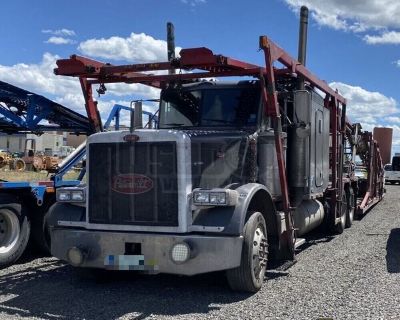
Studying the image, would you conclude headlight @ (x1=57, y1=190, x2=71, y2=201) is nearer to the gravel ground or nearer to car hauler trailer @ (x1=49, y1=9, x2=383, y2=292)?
car hauler trailer @ (x1=49, y1=9, x2=383, y2=292)

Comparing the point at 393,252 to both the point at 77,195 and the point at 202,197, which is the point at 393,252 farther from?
the point at 77,195

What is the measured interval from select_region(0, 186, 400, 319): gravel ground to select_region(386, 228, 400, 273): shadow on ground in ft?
0.09

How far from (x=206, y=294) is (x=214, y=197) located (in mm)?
1237

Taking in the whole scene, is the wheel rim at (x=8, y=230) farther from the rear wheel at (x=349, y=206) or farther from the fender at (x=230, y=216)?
the rear wheel at (x=349, y=206)

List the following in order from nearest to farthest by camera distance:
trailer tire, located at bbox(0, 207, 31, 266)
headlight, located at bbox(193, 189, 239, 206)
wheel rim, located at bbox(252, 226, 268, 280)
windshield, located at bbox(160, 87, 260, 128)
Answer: headlight, located at bbox(193, 189, 239, 206)
wheel rim, located at bbox(252, 226, 268, 280)
windshield, located at bbox(160, 87, 260, 128)
trailer tire, located at bbox(0, 207, 31, 266)

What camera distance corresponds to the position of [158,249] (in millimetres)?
5801

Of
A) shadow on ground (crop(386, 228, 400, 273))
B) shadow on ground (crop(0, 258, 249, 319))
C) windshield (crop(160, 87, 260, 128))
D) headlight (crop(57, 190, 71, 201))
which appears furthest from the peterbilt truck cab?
shadow on ground (crop(386, 228, 400, 273))

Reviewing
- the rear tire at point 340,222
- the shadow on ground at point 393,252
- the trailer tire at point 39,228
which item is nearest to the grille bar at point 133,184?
the trailer tire at point 39,228

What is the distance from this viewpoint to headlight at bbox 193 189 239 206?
575 centimetres

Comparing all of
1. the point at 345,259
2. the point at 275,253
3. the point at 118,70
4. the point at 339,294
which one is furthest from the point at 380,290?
the point at 118,70

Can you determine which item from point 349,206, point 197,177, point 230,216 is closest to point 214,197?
point 230,216

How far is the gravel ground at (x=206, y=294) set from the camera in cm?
544

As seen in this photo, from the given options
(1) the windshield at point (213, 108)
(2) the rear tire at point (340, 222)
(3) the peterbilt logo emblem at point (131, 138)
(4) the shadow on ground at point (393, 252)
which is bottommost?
(4) the shadow on ground at point (393, 252)

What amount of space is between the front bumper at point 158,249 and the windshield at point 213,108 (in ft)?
6.97
